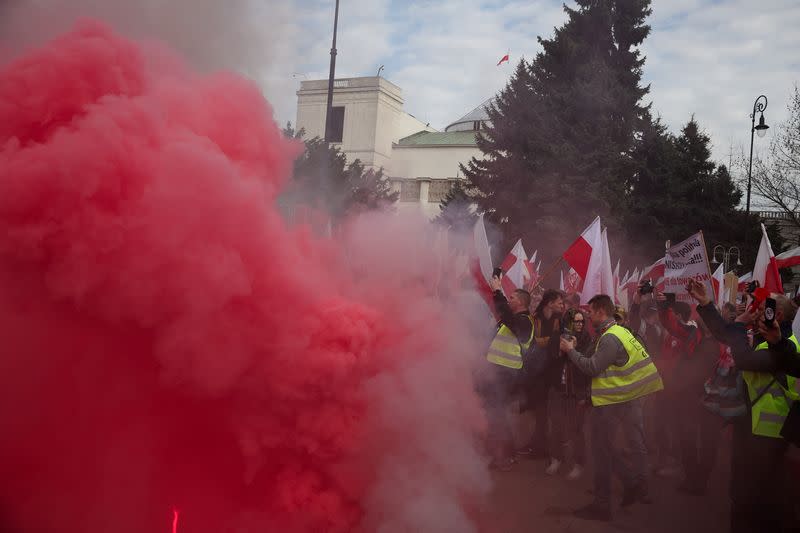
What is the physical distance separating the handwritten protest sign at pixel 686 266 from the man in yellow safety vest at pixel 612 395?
1482mm

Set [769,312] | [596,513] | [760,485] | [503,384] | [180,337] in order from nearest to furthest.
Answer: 1. [180,337]
2. [769,312]
3. [760,485]
4. [596,513]
5. [503,384]

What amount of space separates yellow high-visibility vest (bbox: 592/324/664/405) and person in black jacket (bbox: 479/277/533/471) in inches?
47.2

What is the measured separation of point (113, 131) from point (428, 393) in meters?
2.64

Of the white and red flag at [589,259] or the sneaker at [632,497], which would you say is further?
the white and red flag at [589,259]

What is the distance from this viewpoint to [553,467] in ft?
26.1

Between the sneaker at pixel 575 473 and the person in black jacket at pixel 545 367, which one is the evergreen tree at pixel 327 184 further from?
the sneaker at pixel 575 473

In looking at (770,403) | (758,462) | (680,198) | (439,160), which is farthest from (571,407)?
(439,160)

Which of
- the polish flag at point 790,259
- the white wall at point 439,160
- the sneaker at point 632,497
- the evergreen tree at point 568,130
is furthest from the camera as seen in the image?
the white wall at point 439,160

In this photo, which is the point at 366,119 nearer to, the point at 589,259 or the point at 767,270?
the point at 589,259

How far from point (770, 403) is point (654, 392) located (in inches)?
108

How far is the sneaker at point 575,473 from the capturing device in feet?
25.7

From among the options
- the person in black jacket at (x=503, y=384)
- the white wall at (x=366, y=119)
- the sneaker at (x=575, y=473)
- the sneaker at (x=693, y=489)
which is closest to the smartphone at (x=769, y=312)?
the person in black jacket at (x=503, y=384)

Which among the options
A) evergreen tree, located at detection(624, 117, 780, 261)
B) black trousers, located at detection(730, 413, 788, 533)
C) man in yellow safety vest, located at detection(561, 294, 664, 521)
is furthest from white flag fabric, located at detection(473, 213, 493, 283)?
evergreen tree, located at detection(624, 117, 780, 261)

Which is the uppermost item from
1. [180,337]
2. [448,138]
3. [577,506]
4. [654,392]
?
[448,138]
